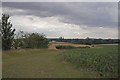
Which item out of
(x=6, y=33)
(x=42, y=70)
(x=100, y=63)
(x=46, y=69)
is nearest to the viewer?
(x=42, y=70)

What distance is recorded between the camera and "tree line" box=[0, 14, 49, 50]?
42400 millimetres

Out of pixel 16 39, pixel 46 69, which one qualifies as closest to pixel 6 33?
pixel 16 39

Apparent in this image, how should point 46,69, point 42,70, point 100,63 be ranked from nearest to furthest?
point 42,70 < point 46,69 < point 100,63

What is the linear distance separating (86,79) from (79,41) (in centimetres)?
5308

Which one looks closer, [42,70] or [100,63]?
Result: [42,70]

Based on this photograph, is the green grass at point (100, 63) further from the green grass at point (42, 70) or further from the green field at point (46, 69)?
the green grass at point (42, 70)

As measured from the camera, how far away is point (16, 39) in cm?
4850

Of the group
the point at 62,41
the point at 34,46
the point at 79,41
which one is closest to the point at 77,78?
the point at 34,46

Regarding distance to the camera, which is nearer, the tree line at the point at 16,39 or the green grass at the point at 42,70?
the green grass at the point at 42,70

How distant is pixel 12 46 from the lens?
44.9m

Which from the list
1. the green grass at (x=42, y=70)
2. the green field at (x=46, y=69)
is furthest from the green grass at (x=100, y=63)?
the green grass at (x=42, y=70)

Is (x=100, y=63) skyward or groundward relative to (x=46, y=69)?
skyward

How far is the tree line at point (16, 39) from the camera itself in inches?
1669

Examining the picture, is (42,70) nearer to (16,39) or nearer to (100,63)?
(100,63)
